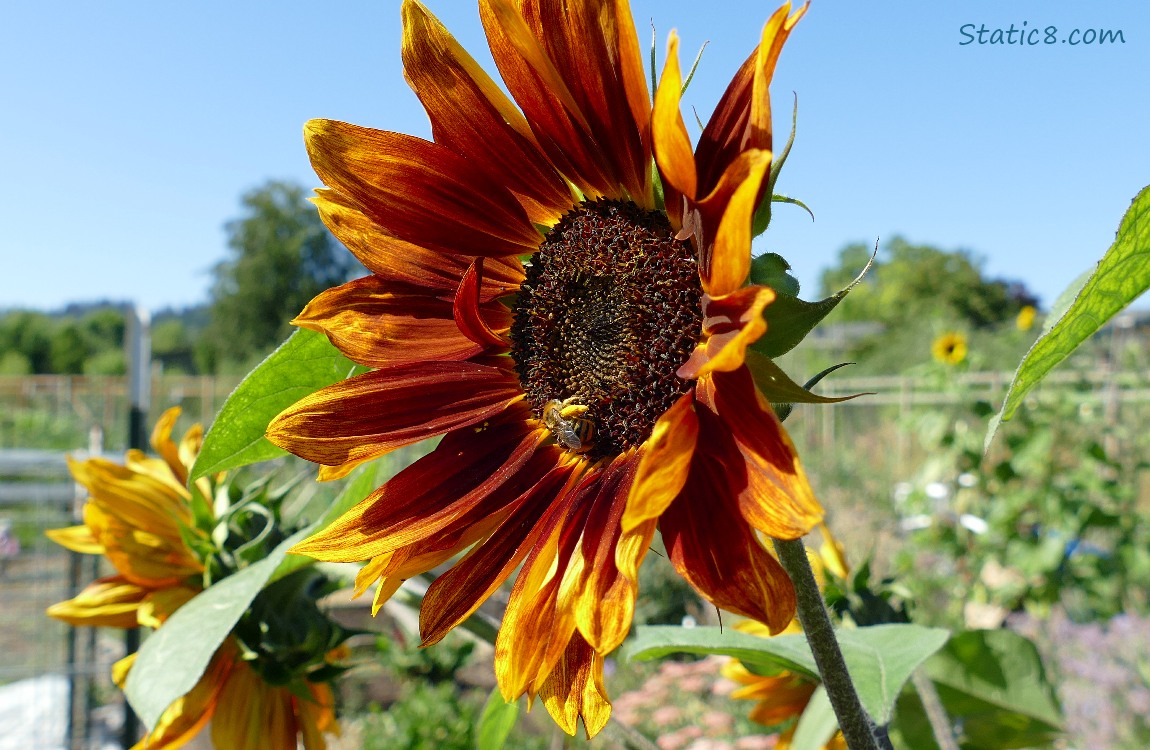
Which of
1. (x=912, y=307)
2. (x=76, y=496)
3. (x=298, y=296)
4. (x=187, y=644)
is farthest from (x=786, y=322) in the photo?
(x=298, y=296)

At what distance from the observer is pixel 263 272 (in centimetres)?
2761

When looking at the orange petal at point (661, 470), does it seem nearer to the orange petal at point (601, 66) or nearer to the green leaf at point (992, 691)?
the orange petal at point (601, 66)

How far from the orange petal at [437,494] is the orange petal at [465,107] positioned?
0.14m

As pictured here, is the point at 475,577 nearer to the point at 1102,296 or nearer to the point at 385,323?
the point at 385,323

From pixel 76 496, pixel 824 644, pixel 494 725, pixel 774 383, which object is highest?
pixel 774 383

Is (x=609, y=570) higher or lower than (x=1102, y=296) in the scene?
lower

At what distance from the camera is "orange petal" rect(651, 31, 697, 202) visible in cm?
37

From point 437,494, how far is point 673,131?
23 centimetres

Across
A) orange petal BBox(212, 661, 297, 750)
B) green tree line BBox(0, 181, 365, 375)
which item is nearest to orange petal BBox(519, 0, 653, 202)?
orange petal BBox(212, 661, 297, 750)

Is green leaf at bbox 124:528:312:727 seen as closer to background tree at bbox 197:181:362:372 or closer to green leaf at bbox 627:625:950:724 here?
green leaf at bbox 627:625:950:724

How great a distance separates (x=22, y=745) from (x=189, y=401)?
47.8ft

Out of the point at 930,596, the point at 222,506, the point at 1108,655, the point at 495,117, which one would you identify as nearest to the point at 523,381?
the point at 495,117

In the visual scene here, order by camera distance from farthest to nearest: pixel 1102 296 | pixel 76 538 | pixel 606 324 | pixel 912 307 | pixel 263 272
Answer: pixel 263 272, pixel 912 307, pixel 76 538, pixel 606 324, pixel 1102 296

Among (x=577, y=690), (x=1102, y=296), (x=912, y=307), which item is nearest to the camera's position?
(x=1102, y=296)
